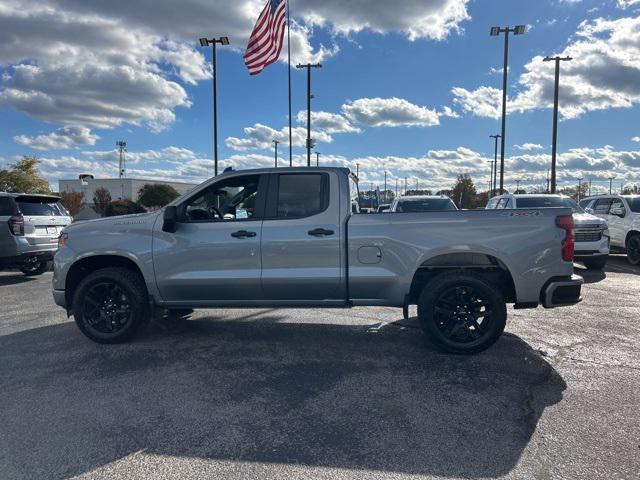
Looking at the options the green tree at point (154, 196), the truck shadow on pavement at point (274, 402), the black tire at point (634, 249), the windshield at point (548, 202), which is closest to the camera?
the truck shadow on pavement at point (274, 402)

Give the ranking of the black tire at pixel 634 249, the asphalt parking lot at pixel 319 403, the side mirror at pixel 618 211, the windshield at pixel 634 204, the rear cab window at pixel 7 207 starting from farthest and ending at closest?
the side mirror at pixel 618 211 < the windshield at pixel 634 204 < the black tire at pixel 634 249 < the rear cab window at pixel 7 207 < the asphalt parking lot at pixel 319 403

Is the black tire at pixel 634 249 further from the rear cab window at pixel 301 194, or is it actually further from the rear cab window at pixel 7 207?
the rear cab window at pixel 7 207

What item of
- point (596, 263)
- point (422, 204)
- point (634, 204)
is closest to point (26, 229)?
point (422, 204)

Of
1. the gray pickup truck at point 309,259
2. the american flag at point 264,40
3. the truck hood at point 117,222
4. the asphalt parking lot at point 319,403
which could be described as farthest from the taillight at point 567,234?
the american flag at point 264,40

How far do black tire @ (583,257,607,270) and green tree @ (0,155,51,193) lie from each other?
30623 millimetres

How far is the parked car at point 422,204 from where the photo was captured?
37.3 feet

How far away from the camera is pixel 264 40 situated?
16047mm

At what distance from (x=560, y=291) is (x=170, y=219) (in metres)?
4.10

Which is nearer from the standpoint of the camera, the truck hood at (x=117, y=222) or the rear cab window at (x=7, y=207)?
the truck hood at (x=117, y=222)

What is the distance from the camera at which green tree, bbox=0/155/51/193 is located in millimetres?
29188

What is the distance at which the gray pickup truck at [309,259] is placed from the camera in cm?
466

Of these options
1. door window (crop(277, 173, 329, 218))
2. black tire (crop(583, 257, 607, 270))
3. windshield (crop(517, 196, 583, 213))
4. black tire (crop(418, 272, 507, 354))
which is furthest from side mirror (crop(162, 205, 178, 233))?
black tire (crop(583, 257, 607, 270))

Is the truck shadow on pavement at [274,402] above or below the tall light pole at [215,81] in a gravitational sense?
below

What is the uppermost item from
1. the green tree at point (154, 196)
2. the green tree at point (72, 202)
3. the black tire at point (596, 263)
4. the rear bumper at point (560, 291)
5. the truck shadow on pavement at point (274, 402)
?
the green tree at point (154, 196)
